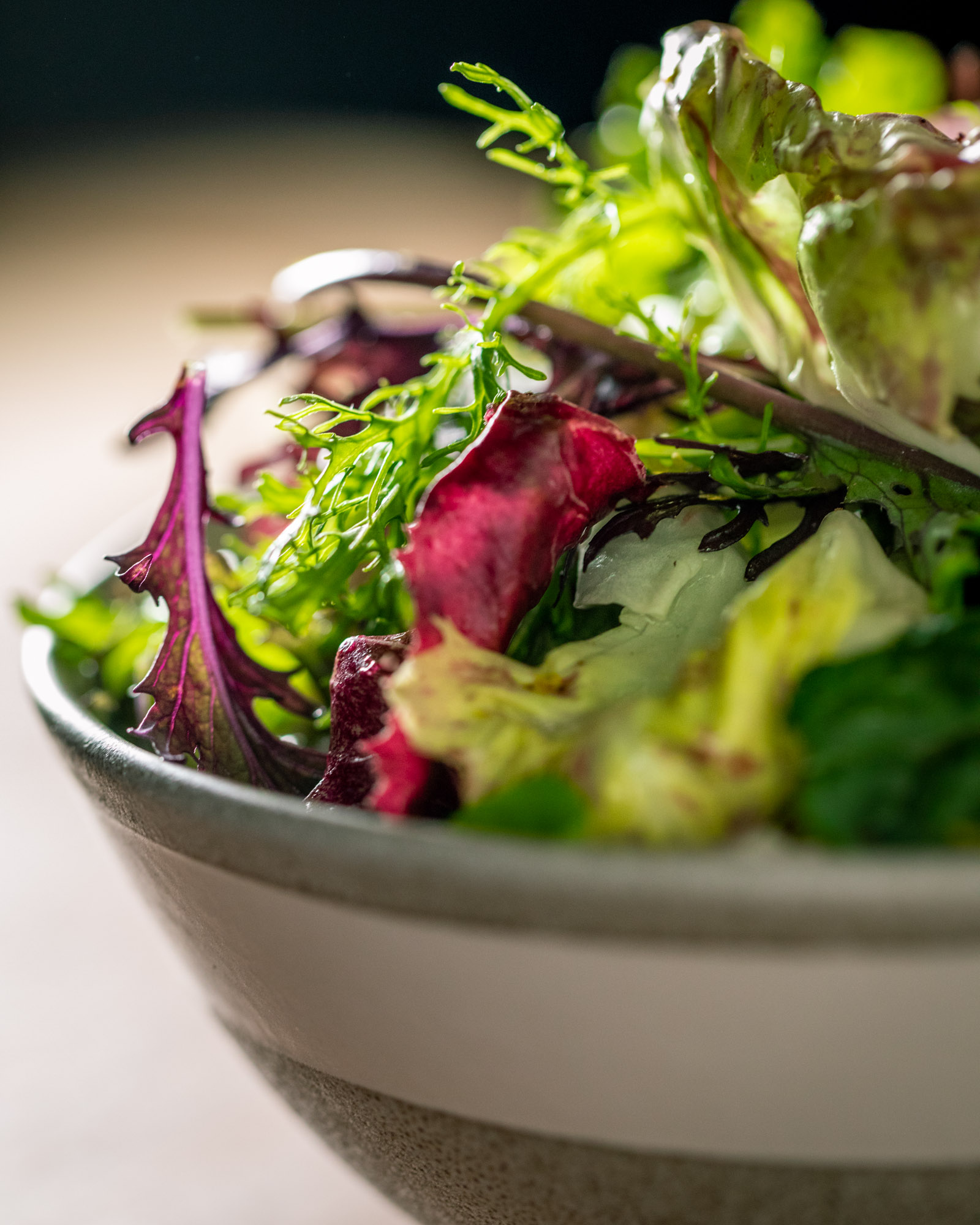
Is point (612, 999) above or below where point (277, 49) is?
below

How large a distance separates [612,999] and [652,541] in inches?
5.3

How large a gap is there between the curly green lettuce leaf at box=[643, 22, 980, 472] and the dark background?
1122mm

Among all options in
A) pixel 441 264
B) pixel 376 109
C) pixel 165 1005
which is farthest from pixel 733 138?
pixel 376 109

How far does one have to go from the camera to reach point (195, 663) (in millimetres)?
369

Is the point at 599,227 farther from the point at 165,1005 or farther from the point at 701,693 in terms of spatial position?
the point at 165,1005

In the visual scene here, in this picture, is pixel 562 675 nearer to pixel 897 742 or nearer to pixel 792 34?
pixel 897 742

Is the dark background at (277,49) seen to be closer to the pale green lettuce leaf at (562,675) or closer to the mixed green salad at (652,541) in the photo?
the mixed green salad at (652,541)

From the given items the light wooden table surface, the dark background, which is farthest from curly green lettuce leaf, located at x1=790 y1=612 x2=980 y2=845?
the dark background

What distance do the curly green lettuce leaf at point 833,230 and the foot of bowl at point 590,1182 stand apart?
0.15m

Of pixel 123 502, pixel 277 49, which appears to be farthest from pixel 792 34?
pixel 277 49

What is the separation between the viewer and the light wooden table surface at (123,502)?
1.59 ft

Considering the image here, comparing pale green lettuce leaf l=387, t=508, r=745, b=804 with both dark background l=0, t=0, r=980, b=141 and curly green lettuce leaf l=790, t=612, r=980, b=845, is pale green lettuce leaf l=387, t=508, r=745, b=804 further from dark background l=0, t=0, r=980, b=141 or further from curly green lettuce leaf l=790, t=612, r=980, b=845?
dark background l=0, t=0, r=980, b=141

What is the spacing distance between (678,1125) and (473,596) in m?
0.12

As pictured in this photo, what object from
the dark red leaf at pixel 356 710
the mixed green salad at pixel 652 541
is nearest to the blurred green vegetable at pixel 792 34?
the mixed green salad at pixel 652 541
